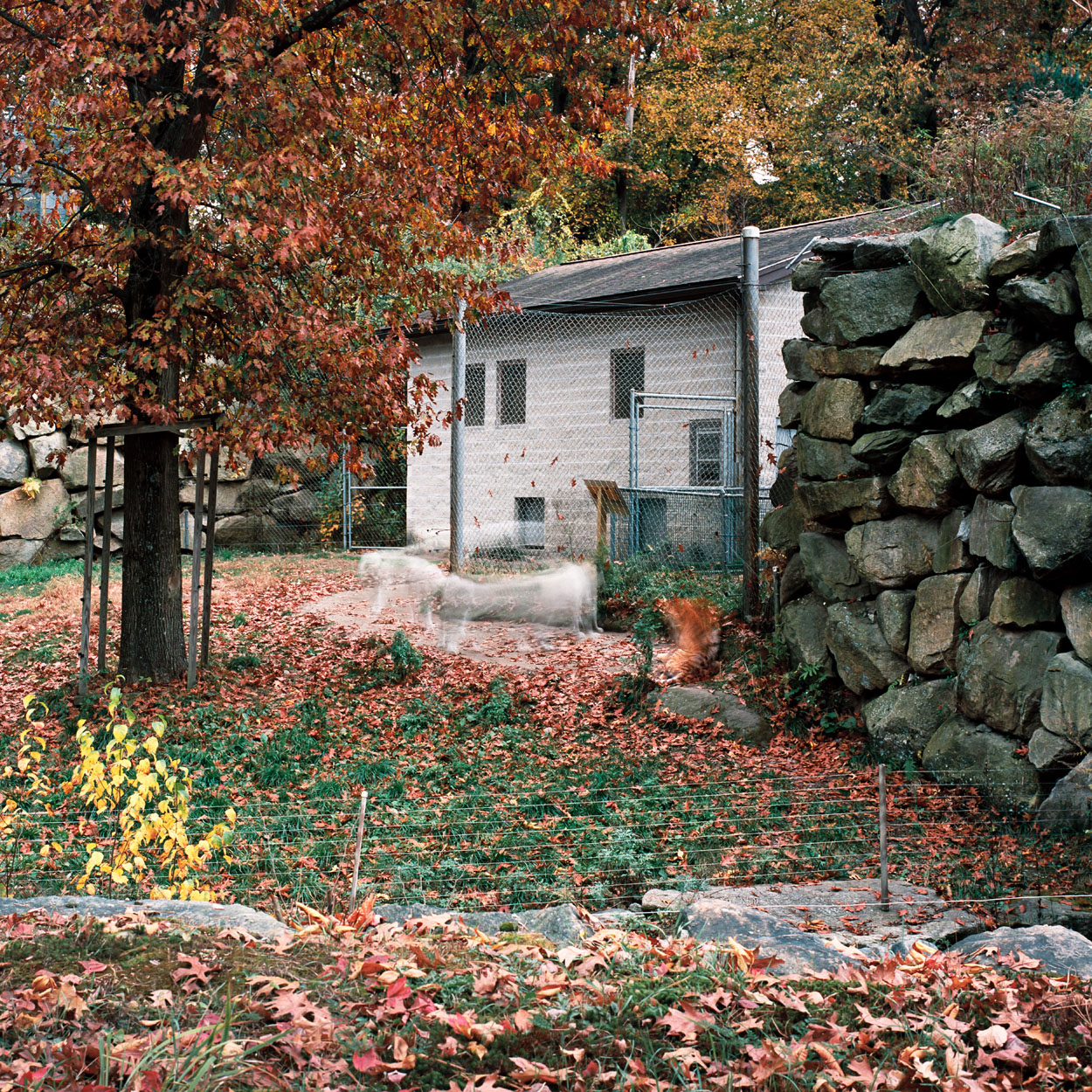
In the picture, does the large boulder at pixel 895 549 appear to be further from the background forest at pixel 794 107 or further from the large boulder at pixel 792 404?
the background forest at pixel 794 107

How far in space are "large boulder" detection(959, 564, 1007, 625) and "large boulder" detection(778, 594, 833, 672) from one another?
1.52m

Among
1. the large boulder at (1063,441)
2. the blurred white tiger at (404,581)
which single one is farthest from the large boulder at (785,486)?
the blurred white tiger at (404,581)

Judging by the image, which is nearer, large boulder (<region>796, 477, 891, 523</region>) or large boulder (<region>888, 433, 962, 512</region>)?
large boulder (<region>888, 433, 962, 512</region>)

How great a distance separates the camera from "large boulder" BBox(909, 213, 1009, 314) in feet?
24.4

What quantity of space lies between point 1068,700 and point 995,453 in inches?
63.1

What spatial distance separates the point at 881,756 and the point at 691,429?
885 cm

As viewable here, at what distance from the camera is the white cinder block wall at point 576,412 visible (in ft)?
Result: 51.1

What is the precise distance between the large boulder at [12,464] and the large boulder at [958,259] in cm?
1528

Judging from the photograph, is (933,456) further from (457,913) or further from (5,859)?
(5,859)

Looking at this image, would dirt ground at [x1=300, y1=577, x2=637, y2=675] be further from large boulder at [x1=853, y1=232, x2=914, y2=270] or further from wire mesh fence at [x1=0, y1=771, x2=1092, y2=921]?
large boulder at [x1=853, y1=232, x2=914, y2=270]

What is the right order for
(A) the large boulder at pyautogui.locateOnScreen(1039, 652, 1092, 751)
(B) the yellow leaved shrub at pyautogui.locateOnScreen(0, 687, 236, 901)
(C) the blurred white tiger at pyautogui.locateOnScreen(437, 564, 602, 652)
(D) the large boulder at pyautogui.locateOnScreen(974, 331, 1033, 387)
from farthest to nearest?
(C) the blurred white tiger at pyautogui.locateOnScreen(437, 564, 602, 652) → (D) the large boulder at pyautogui.locateOnScreen(974, 331, 1033, 387) → (A) the large boulder at pyautogui.locateOnScreen(1039, 652, 1092, 751) → (B) the yellow leaved shrub at pyautogui.locateOnScreen(0, 687, 236, 901)

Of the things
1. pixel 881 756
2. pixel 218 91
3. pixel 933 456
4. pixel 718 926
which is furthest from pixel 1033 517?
pixel 218 91

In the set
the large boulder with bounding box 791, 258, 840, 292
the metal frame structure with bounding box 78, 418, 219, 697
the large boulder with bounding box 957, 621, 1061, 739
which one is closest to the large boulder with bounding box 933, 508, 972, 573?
the large boulder with bounding box 957, 621, 1061, 739

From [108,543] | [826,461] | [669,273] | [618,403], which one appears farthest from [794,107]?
[108,543]
